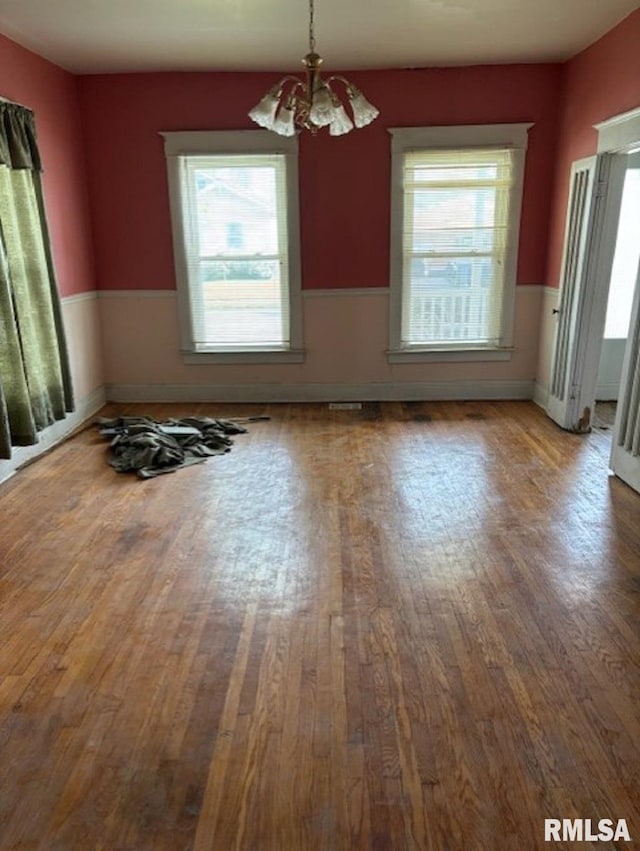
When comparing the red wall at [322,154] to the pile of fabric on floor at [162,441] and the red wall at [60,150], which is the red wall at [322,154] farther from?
the pile of fabric on floor at [162,441]

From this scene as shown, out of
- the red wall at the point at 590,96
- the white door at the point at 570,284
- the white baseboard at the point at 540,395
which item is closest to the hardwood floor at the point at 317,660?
the white door at the point at 570,284

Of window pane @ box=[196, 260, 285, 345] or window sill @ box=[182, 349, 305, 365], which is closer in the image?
window pane @ box=[196, 260, 285, 345]

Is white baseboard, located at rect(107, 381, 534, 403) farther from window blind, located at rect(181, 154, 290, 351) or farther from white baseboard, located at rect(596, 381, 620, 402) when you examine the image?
white baseboard, located at rect(596, 381, 620, 402)

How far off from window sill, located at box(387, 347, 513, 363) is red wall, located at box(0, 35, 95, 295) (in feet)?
9.00

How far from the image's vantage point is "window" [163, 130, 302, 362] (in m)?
5.02

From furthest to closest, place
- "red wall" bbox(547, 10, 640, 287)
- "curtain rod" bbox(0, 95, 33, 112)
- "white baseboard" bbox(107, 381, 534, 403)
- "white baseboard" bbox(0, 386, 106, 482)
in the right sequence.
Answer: "white baseboard" bbox(107, 381, 534, 403), "white baseboard" bbox(0, 386, 106, 482), "curtain rod" bbox(0, 95, 33, 112), "red wall" bbox(547, 10, 640, 287)

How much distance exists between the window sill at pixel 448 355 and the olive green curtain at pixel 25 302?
2.77 meters

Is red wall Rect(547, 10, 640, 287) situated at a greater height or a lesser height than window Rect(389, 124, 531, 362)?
Answer: greater

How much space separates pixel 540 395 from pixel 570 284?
3.58ft

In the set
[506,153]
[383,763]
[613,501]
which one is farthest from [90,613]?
[506,153]

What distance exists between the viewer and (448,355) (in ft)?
17.9

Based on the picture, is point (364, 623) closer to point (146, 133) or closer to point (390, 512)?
point (390, 512)

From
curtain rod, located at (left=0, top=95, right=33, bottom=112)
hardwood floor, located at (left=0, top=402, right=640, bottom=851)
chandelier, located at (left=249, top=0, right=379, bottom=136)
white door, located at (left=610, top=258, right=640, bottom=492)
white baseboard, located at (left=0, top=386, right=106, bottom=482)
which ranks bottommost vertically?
hardwood floor, located at (left=0, top=402, right=640, bottom=851)

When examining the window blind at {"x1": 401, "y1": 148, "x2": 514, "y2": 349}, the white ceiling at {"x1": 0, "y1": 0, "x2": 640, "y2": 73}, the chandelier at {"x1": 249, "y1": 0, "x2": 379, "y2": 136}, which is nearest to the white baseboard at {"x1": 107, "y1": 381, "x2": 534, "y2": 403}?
the window blind at {"x1": 401, "y1": 148, "x2": 514, "y2": 349}
